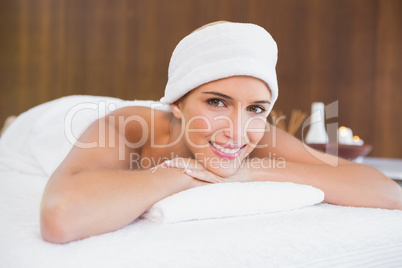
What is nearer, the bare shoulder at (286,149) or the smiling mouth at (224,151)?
the smiling mouth at (224,151)

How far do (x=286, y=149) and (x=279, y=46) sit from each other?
2675mm

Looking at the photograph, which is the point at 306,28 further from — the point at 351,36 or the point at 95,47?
the point at 95,47

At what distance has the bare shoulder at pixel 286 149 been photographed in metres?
1.18

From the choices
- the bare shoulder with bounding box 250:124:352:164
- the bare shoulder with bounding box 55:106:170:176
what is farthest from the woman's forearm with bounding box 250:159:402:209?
the bare shoulder with bounding box 55:106:170:176

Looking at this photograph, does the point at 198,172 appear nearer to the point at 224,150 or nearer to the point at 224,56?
the point at 224,150

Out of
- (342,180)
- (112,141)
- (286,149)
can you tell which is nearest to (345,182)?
(342,180)

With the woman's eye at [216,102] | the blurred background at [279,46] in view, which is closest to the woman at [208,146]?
the woman's eye at [216,102]

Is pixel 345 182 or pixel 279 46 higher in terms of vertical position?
pixel 279 46

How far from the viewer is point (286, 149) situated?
1.21 metres

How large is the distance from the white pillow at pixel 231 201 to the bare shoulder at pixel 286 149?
0.23 metres

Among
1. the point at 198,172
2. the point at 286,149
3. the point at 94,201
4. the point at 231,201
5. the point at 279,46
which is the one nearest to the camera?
the point at 94,201

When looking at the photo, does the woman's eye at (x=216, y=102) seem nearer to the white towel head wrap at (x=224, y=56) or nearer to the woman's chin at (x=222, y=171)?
the white towel head wrap at (x=224, y=56)

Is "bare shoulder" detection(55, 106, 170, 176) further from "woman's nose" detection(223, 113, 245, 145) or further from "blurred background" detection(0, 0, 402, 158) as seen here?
"blurred background" detection(0, 0, 402, 158)

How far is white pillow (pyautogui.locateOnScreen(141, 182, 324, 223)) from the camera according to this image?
2.54 feet
